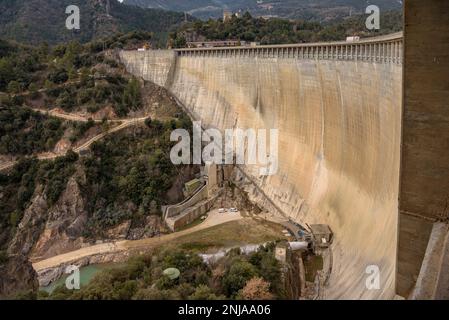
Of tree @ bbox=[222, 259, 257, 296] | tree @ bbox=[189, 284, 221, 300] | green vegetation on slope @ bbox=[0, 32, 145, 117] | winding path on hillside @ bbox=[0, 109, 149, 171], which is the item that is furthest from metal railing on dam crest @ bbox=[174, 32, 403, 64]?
tree @ bbox=[189, 284, 221, 300]

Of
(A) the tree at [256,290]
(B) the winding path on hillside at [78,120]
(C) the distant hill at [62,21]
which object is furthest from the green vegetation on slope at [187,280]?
(C) the distant hill at [62,21]

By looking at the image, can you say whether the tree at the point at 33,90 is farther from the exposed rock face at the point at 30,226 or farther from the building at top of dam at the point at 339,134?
the building at top of dam at the point at 339,134

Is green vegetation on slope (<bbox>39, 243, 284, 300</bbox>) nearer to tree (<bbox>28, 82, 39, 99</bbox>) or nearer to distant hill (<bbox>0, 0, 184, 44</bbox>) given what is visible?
tree (<bbox>28, 82, 39, 99</bbox>)

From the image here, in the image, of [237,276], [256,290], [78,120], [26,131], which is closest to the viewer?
[256,290]

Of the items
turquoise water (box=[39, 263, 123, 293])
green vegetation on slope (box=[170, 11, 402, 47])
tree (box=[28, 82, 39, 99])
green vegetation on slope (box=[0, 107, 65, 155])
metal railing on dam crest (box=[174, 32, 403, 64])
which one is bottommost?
turquoise water (box=[39, 263, 123, 293])

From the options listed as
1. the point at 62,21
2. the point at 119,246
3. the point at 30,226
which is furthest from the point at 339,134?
the point at 62,21

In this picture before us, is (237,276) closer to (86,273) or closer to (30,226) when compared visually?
(86,273)

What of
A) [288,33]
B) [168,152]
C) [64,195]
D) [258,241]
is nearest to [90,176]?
[64,195]

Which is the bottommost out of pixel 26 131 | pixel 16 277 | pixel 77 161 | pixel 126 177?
pixel 16 277
